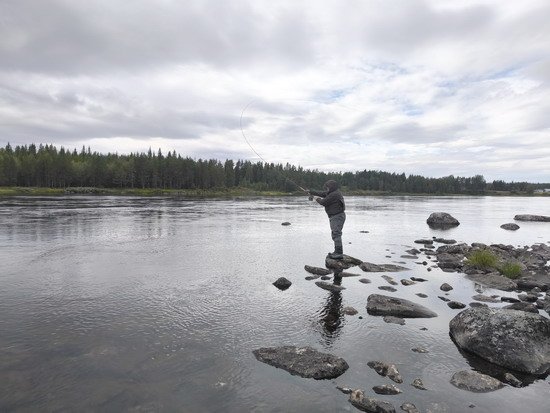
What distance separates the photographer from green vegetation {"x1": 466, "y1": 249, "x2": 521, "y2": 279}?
19.4 m

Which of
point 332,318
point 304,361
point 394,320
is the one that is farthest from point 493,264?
point 304,361

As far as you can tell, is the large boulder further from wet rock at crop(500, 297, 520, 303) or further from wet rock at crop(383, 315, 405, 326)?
wet rock at crop(500, 297, 520, 303)

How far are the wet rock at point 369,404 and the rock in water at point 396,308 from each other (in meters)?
5.91

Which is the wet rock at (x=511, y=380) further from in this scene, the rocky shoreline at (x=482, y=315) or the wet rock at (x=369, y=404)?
the wet rock at (x=369, y=404)

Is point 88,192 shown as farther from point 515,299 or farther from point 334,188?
point 515,299

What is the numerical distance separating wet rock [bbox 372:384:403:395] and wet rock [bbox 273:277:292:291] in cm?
840

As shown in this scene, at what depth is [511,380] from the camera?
9180 millimetres

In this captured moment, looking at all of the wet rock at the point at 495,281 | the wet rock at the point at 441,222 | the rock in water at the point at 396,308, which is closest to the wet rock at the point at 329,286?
the rock in water at the point at 396,308

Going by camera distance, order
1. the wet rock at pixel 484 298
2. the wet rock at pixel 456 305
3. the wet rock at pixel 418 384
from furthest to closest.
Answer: the wet rock at pixel 484 298 < the wet rock at pixel 456 305 < the wet rock at pixel 418 384

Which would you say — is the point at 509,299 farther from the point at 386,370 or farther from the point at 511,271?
the point at 386,370

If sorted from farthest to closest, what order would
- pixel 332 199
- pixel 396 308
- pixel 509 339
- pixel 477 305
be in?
1. pixel 332 199
2. pixel 477 305
3. pixel 396 308
4. pixel 509 339

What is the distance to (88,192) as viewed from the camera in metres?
126

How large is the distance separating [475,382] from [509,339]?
2112 millimetres

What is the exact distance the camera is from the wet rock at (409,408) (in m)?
7.65
